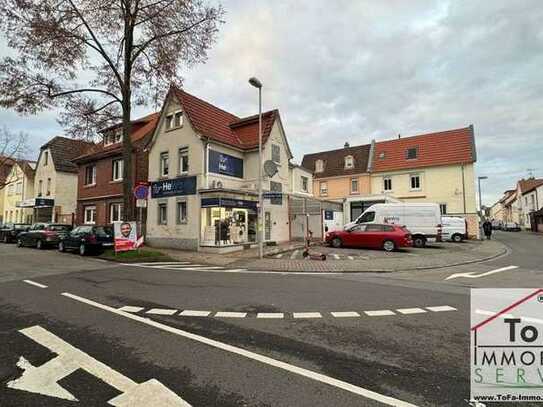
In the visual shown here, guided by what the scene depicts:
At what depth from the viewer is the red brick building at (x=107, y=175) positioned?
23.9 metres

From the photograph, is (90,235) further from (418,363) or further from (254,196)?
(418,363)

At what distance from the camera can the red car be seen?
18.6 meters

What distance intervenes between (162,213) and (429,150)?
29980 mm

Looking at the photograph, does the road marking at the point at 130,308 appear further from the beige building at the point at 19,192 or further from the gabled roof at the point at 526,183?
the gabled roof at the point at 526,183

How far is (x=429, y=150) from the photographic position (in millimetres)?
35938

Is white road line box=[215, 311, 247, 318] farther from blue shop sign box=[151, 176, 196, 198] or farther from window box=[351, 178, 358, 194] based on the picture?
window box=[351, 178, 358, 194]

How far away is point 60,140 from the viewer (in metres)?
34.7

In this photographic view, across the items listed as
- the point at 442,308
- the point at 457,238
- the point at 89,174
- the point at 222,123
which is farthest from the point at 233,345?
the point at 457,238

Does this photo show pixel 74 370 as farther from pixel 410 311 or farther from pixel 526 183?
pixel 526 183

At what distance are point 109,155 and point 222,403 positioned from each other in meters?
26.3

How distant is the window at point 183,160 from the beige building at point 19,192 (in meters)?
25.9

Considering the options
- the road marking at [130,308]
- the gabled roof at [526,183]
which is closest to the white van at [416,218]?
the road marking at [130,308]

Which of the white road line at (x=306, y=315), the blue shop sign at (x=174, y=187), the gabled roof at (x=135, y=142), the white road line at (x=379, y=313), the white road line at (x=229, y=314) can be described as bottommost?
the white road line at (x=379, y=313)

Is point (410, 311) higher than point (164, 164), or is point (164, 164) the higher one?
point (164, 164)
